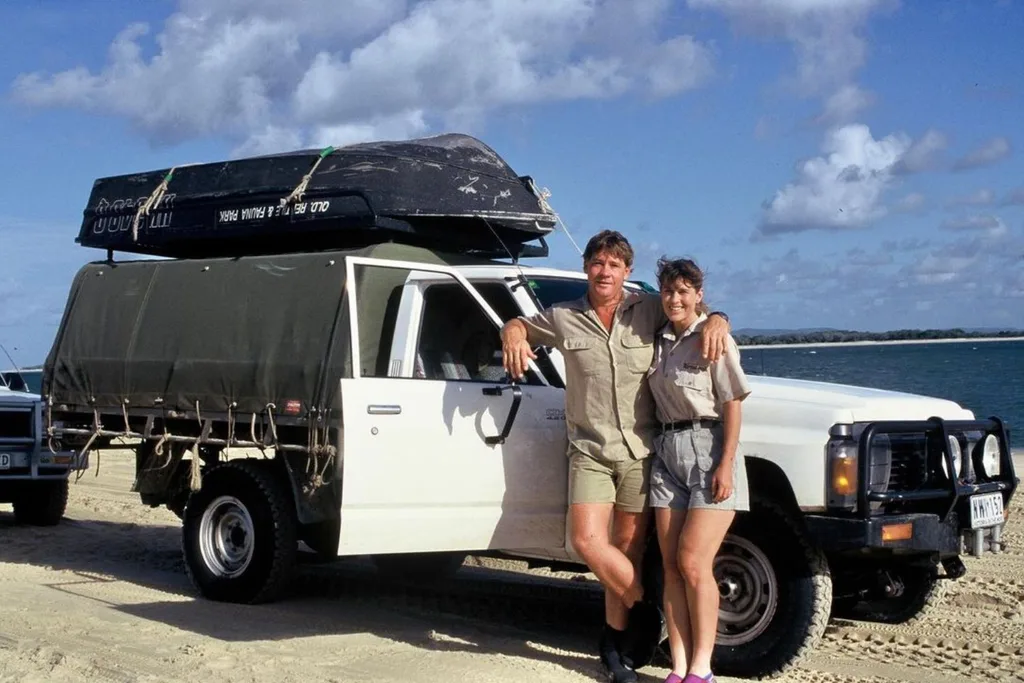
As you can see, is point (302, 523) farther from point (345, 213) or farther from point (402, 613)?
point (345, 213)

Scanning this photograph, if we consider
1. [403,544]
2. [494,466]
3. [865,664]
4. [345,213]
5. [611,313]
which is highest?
[345,213]

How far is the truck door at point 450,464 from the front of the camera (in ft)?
20.8

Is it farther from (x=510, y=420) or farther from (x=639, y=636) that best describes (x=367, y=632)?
(x=639, y=636)

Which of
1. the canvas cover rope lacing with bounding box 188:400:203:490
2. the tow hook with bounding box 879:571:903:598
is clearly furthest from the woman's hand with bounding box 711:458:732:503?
the canvas cover rope lacing with bounding box 188:400:203:490

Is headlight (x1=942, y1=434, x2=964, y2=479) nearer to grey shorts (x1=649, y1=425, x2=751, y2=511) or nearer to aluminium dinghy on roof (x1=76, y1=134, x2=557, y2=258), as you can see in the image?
grey shorts (x1=649, y1=425, x2=751, y2=511)

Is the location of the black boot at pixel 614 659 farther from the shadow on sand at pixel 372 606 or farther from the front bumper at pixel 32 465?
the front bumper at pixel 32 465

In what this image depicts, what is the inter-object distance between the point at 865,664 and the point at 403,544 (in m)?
2.41

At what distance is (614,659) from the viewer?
5.91 meters

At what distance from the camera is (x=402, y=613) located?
7.81 m

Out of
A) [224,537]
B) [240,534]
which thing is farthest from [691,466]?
[224,537]

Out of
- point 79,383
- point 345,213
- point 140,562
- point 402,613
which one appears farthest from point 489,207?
point 140,562

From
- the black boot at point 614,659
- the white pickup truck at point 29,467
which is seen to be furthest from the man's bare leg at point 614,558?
the white pickup truck at point 29,467

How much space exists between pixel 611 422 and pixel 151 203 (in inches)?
166

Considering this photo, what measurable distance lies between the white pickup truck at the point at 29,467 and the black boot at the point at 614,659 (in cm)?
695
